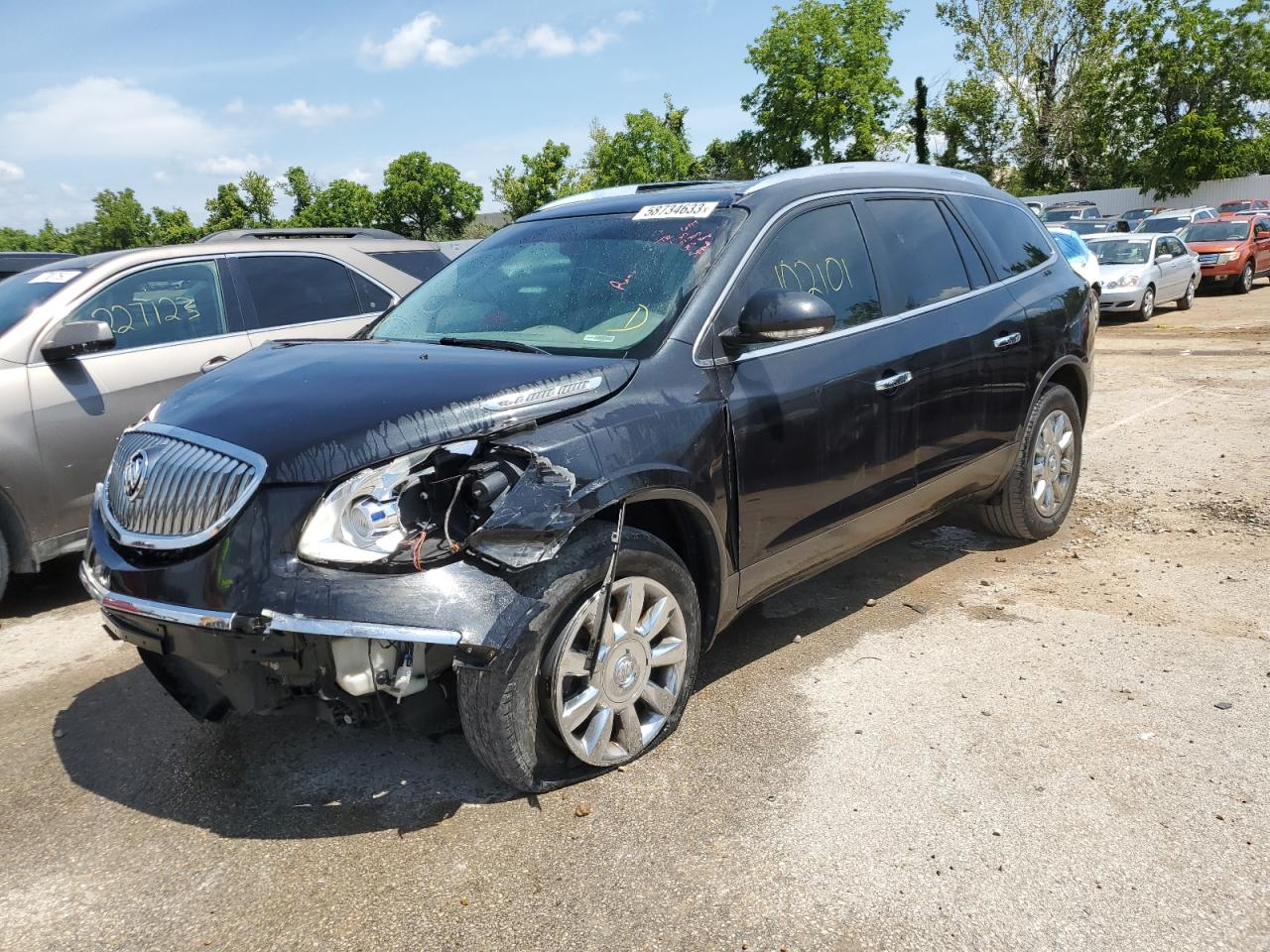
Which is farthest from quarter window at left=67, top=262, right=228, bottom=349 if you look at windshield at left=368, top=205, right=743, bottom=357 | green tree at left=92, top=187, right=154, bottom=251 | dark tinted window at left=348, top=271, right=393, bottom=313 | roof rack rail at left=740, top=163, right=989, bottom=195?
green tree at left=92, top=187, right=154, bottom=251

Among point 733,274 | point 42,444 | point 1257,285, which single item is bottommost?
point 1257,285

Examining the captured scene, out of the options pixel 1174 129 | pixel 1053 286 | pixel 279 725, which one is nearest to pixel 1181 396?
pixel 1053 286

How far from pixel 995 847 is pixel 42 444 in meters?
4.73

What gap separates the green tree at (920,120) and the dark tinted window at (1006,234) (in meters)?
52.2

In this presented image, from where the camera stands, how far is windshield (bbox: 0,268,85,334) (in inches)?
211

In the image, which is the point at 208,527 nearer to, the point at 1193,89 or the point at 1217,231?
the point at 1217,231

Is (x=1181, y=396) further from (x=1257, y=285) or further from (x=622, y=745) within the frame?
(x=1257, y=285)

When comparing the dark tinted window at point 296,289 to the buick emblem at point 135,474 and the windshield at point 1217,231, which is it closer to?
the buick emblem at point 135,474

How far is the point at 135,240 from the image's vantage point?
2793 inches

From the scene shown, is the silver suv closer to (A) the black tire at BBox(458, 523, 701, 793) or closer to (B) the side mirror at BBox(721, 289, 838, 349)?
(A) the black tire at BBox(458, 523, 701, 793)

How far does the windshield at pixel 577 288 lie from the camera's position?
3570 mm

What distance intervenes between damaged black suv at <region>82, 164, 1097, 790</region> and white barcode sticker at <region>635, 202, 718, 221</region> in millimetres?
12

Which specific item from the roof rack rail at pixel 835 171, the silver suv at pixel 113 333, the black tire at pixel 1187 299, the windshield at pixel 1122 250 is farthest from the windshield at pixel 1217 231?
the silver suv at pixel 113 333

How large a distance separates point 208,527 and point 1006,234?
4.25 metres
